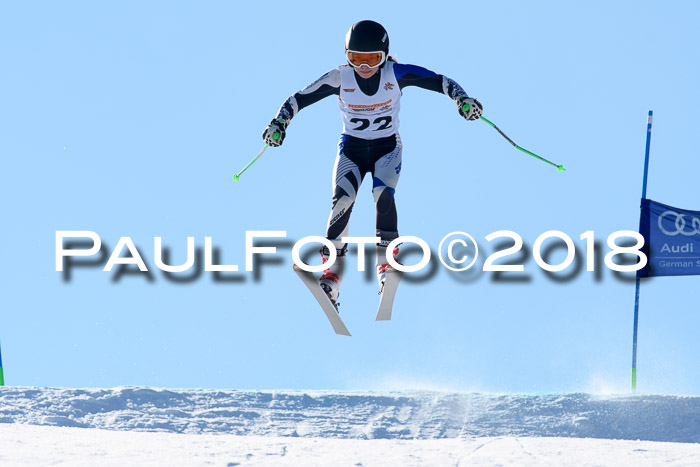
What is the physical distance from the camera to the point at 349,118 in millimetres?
9297

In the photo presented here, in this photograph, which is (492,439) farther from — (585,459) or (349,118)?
(349,118)

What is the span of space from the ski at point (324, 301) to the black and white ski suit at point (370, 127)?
417mm

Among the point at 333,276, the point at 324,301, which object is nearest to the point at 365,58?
the point at 333,276

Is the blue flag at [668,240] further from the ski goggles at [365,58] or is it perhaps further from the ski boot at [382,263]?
the ski goggles at [365,58]

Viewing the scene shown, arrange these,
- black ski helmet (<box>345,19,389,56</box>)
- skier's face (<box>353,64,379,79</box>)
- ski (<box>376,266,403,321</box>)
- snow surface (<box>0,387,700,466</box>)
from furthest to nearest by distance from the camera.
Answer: snow surface (<box>0,387,700,466</box>)
ski (<box>376,266,403,321</box>)
skier's face (<box>353,64,379,79</box>)
black ski helmet (<box>345,19,389,56</box>)

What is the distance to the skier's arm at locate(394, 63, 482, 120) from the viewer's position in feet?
29.9

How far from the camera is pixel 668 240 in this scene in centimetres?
1611

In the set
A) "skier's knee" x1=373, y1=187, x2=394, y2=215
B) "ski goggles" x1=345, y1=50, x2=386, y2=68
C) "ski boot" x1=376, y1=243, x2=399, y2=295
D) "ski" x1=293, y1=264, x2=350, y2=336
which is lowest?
"ski" x1=293, y1=264, x2=350, y2=336

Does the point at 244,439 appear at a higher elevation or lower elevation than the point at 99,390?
higher

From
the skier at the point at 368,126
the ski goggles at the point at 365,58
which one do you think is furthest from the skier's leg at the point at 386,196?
the ski goggles at the point at 365,58

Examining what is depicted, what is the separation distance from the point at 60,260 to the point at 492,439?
6.61 meters

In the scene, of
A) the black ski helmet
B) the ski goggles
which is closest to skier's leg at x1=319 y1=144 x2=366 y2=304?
the ski goggles

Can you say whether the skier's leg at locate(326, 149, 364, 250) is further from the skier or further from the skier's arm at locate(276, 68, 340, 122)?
the skier's arm at locate(276, 68, 340, 122)

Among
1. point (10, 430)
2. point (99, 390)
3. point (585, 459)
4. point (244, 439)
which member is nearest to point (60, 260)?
point (99, 390)
